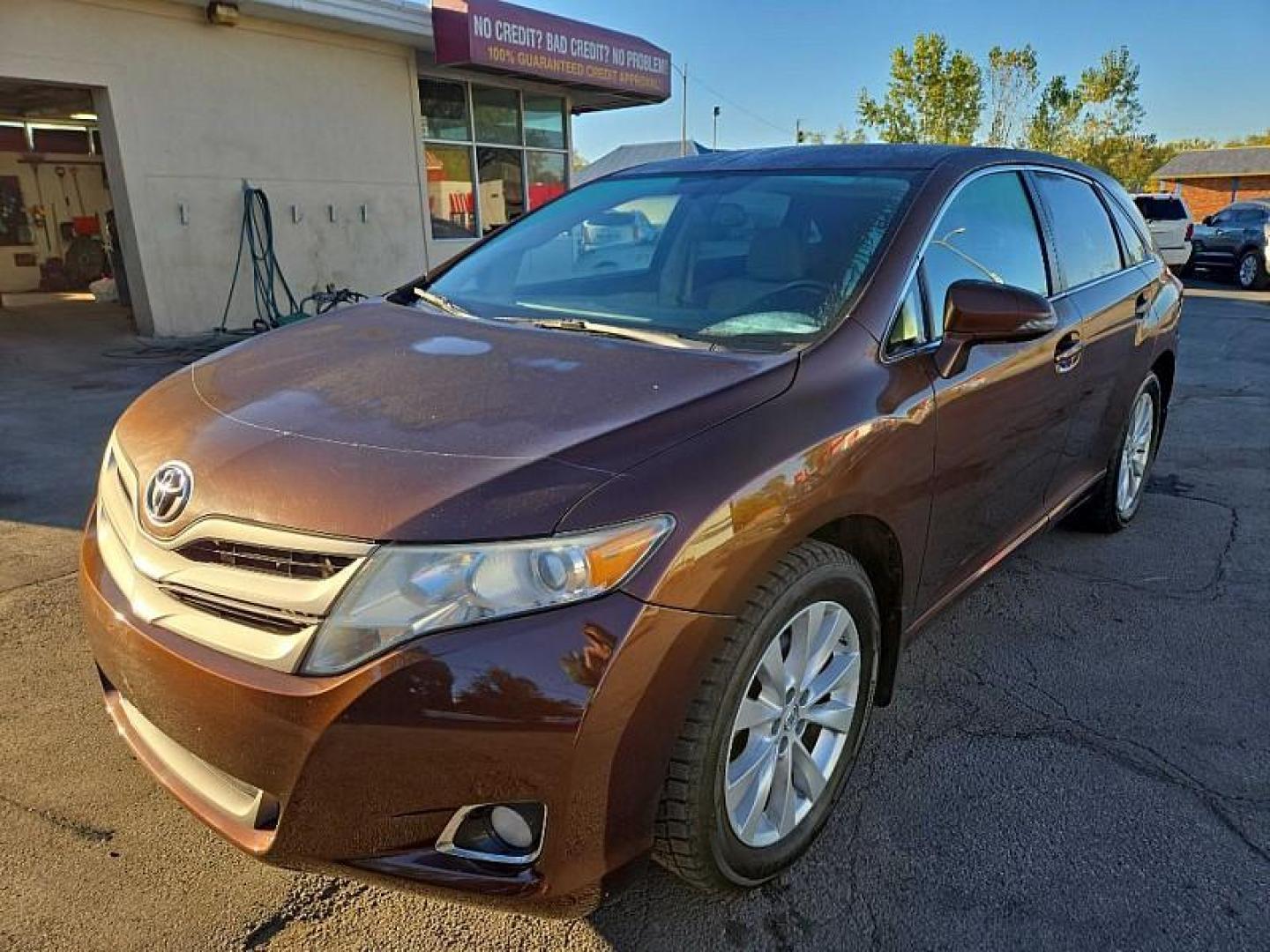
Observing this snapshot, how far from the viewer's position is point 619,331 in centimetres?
248

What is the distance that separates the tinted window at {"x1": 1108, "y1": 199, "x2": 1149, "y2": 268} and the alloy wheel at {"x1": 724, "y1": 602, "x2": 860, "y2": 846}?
9.36 feet

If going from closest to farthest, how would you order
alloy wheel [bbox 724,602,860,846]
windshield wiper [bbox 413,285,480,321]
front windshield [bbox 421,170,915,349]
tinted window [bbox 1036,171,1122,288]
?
alloy wheel [bbox 724,602,860,846] → front windshield [bbox 421,170,915,349] → windshield wiper [bbox 413,285,480,321] → tinted window [bbox 1036,171,1122,288]

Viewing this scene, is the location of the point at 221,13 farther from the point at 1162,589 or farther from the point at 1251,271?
the point at 1251,271

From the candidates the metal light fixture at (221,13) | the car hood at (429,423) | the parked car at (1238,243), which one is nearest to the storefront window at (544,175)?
the metal light fixture at (221,13)

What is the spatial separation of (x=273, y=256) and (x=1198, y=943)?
10.7m

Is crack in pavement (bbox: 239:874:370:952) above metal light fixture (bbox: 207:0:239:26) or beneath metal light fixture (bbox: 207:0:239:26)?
beneath

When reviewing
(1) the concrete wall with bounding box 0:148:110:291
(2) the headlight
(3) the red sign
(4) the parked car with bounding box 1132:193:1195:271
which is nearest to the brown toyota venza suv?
(2) the headlight

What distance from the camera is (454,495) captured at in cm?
163

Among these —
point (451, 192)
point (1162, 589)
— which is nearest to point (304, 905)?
point (1162, 589)

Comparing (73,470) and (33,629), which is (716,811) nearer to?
(33,629)

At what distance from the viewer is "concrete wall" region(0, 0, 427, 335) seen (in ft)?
28.3

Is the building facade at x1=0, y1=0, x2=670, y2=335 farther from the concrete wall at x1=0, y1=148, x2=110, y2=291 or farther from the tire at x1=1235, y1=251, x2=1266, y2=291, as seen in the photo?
the tire at x1=1235, y1=251, x2=1266, y2=291

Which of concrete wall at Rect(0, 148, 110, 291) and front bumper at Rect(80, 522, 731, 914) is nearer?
front bumper at Rect(80, 522, 731, 914)

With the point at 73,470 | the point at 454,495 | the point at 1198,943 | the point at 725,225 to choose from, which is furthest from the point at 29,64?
the point at 1198,943
